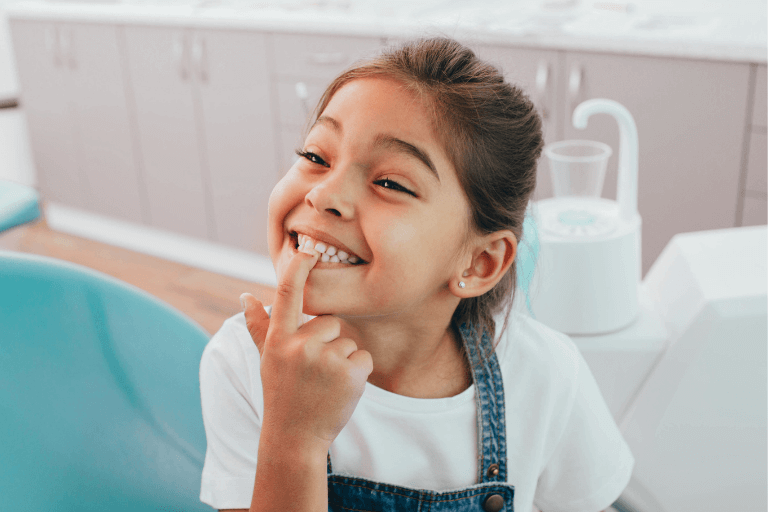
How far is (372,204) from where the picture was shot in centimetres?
70

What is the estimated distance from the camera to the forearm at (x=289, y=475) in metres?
0.67

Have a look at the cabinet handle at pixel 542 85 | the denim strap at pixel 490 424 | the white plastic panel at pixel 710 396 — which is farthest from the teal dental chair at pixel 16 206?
the cabinet handle at pixel 542 85

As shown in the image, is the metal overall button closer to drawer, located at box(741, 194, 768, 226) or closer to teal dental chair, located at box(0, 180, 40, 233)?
teal dental chair, located at box(0, 180, 40, 233)

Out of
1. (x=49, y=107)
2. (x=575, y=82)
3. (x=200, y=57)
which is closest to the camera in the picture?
(x=575, y=82)

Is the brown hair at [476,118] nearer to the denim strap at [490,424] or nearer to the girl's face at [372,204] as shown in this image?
the girl's face at [372,204]

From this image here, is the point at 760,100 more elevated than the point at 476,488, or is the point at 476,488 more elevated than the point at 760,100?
the point at 760,100

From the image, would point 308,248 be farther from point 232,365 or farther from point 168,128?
point 168,128

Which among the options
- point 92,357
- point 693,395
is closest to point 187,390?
point 92,357

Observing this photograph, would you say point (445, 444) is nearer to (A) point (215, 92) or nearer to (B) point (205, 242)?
(A) point (215, 92)

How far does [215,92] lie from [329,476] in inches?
91.0

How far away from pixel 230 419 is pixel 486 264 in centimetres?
30

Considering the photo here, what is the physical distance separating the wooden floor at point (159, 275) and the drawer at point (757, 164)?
1.51 meters

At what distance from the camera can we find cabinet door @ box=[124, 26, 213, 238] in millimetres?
2984

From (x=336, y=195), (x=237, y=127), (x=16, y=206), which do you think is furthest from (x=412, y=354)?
(x=237, y=127)
